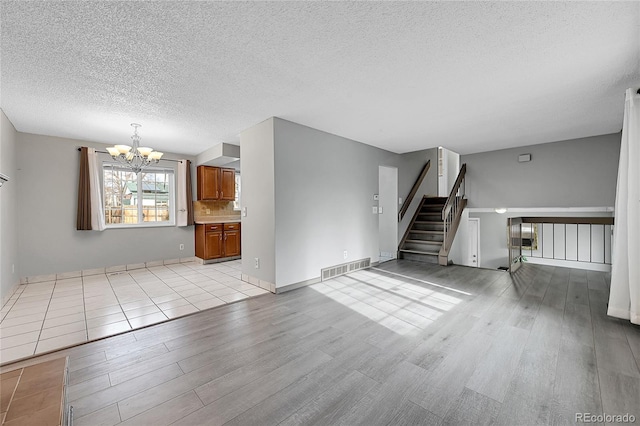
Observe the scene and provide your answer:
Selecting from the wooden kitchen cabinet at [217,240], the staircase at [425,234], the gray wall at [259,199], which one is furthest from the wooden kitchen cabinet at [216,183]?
the staircase at [425,234]

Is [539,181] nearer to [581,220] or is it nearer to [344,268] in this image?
[581,220]

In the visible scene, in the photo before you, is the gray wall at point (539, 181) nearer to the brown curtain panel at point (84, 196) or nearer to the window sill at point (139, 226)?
the window sill at point (139, 226)

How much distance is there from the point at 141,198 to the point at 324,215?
14.2 ft

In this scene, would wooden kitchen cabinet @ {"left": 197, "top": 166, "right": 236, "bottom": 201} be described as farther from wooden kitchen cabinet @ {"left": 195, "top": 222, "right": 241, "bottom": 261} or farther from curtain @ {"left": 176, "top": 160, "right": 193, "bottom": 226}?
wooden kitchen cabinet @ {"left": 195, "top": 222, "right": 241, "bottom": 261}

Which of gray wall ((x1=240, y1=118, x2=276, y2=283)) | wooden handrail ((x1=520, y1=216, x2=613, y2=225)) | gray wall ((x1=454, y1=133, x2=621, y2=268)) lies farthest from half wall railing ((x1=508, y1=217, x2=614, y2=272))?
gray wall ((x1=240, y1=118, x2=276, y2=283))

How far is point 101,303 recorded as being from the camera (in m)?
3.49

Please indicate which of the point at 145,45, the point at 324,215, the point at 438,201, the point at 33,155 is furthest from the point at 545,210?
the point at 33,155

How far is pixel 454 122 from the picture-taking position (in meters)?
4.14

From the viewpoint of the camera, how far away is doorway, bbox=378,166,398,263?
20.9 feet

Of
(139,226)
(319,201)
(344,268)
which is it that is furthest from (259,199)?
(139,226)

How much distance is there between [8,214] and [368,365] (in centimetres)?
542

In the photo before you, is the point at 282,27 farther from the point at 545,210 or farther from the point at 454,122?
the point at 545,210

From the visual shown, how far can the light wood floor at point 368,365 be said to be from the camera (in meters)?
1.59

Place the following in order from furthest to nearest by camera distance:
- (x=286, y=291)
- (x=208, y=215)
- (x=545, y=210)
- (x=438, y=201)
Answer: (x=438, y=201)
(x=208, y=215)
(x=545, y=210)
(x=286, y=291)
